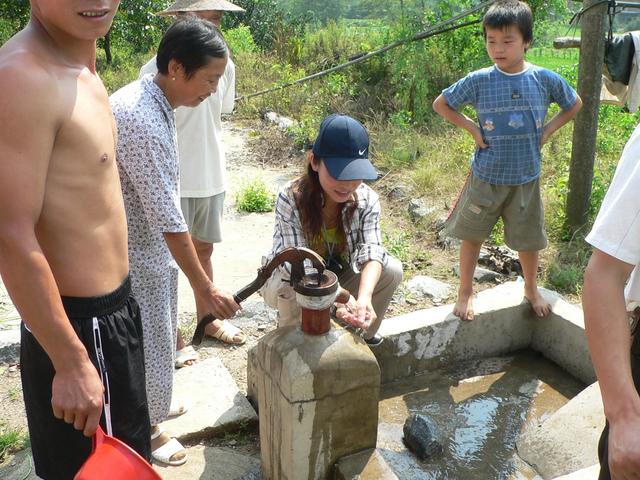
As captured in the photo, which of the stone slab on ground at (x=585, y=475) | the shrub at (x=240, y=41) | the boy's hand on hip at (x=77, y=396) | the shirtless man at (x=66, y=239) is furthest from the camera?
the shrub at (x=240, y=41)

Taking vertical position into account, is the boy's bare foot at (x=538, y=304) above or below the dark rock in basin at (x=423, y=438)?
above

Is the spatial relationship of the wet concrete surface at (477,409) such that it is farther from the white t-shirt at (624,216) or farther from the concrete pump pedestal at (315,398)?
the white t-shirt at (624,216)

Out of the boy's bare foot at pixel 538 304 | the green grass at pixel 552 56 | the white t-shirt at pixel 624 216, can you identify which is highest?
the white t-shirt at pixel 624 216

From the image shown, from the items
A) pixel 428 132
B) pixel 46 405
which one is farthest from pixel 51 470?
pixel 428 132

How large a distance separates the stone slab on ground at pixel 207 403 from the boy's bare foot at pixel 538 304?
1.57 m

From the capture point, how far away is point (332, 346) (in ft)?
7.20

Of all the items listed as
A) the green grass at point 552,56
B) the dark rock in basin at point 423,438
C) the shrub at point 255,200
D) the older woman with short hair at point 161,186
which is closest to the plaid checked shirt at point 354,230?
the older woman with short hair at point 161,186

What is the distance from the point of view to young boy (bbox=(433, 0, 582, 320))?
3352mm

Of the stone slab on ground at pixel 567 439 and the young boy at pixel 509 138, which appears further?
the young boy at pixel 509 138

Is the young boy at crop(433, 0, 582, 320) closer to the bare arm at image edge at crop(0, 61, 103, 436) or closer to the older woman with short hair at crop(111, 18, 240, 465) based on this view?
the older woman with short hair at crop(111, 18, 240, 465)

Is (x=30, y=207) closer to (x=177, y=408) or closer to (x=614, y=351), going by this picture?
(x=614, y=351)

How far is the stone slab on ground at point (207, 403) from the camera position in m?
2.81

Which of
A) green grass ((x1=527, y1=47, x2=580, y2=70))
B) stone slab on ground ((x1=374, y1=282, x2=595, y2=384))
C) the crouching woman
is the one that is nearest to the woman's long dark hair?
the crouching woman

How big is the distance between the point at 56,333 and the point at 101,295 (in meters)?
0.27
